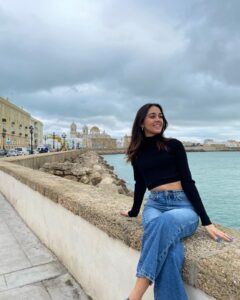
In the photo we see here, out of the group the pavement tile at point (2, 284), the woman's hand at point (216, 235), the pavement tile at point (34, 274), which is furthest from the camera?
the pavement tile at point (34, 274)

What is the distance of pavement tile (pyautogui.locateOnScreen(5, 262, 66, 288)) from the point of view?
11.4 ft

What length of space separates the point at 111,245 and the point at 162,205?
1.96 ft

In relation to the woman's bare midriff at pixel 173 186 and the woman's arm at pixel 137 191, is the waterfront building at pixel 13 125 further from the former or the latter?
the woman's bare midriff at pixel 173 186

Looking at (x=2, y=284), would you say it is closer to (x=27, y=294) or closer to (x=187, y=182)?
(x=27, y=294)

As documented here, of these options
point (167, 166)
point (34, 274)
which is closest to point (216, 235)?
point (167, 166)

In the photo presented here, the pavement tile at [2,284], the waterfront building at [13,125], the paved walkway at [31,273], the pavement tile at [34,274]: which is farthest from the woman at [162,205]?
the waterfront building at [13,125]

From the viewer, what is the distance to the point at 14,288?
3.34 m

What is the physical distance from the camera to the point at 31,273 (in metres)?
3.70

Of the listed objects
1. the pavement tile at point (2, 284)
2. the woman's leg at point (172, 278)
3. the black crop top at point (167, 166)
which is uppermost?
the black crop top at point (167, 166)

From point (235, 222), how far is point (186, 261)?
16.6m

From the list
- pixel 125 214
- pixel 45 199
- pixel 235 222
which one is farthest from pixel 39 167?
pixel 125 214

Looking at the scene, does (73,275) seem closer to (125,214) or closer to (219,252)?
(125,214)

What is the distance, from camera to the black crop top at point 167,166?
7.50ft

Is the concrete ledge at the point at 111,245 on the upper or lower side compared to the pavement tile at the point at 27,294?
upper
